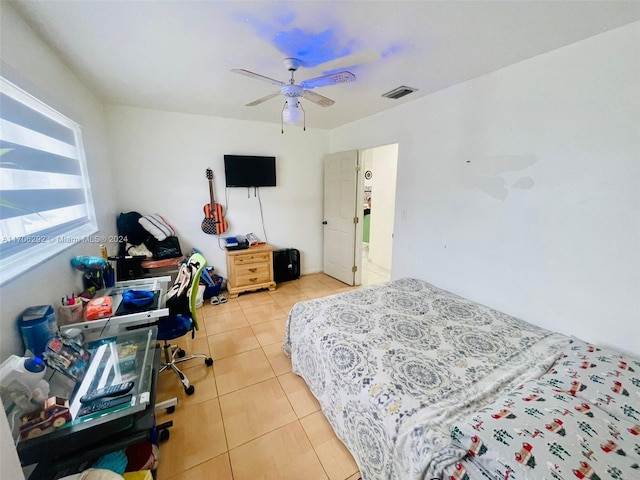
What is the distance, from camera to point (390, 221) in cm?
483

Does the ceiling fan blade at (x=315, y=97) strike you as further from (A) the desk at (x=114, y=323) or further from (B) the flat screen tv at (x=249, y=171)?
(B) the flat screen tv at (x=249, y=171)

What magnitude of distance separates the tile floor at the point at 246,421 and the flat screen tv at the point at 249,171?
6.96 feet

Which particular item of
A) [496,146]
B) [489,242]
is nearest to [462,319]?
[489,242]

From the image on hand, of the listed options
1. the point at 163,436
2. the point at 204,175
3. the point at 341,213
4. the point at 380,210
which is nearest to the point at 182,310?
the point at 163,436

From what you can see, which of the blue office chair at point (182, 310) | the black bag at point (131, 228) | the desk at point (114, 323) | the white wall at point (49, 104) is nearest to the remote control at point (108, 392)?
the white wall at point (49, 104)

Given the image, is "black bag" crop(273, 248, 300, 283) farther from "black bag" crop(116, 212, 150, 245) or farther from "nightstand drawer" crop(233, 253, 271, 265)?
"black bag" crop(116, 212, 150, 245)

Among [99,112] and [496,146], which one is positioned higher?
[99,112]

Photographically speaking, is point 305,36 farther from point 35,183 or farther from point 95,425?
point 95,425

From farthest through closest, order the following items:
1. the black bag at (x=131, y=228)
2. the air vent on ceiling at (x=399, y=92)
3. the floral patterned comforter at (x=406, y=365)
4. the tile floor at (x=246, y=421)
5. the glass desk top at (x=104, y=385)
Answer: the black bag at (x=131, y=228) → the air vent on ceiling at (x=399, y=92) → the tile floor at (x=246, y=421) → the floral patterned comforter at (x=406, y=365) → the glass desk top at (x=104, y=385)

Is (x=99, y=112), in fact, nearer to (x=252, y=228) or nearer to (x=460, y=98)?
(x=252, y=228)

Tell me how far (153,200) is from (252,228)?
1367 millimetres

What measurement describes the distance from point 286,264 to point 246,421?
2.62m

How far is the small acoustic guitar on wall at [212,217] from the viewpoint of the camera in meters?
3.69

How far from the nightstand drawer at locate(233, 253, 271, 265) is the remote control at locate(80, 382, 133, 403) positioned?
2526mm
